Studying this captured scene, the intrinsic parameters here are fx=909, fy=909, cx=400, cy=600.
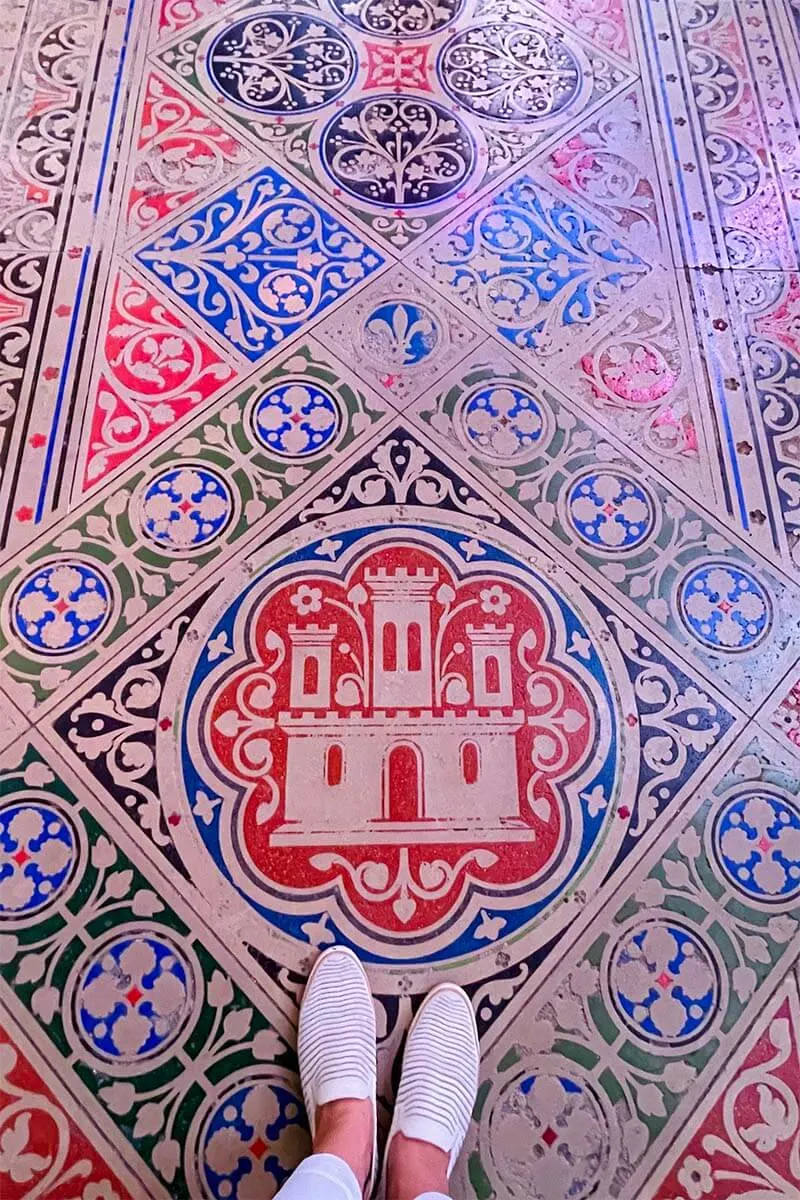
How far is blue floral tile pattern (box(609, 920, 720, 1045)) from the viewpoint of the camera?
0.86 metres

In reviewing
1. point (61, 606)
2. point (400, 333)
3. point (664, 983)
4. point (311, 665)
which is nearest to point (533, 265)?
point (400, 333)

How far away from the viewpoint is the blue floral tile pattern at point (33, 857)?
0.89 m

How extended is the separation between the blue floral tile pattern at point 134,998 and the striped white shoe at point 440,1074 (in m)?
0.22

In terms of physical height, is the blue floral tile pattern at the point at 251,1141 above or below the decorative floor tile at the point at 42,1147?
below

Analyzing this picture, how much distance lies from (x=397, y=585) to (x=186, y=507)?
0.91 ft

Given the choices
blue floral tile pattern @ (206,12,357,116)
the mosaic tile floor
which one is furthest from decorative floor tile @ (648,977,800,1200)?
blue floral tile pattern @ (206,12,357,116)

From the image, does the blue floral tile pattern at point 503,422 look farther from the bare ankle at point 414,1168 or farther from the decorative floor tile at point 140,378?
the bare ankle at point 414,1168

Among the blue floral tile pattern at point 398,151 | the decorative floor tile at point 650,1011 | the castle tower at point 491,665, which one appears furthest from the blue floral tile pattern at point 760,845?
the blue floral tile pattern at point 398,151

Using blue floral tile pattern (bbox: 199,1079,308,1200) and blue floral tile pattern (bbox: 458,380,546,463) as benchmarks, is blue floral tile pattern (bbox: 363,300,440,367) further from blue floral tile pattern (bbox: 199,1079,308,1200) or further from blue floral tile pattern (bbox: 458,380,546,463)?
blue floral tile pattern (bbox: 199,1079,308,1200)

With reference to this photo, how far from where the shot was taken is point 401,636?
1.05 meters

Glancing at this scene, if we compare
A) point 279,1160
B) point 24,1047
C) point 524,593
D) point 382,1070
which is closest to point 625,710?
point 524,593

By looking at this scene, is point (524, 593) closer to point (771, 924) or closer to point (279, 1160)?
point (771, 924)

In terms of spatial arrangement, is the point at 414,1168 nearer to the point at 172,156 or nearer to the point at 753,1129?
the point at 753,1129

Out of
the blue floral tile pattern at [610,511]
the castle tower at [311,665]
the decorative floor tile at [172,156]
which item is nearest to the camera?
the castle tower at [311,665]
